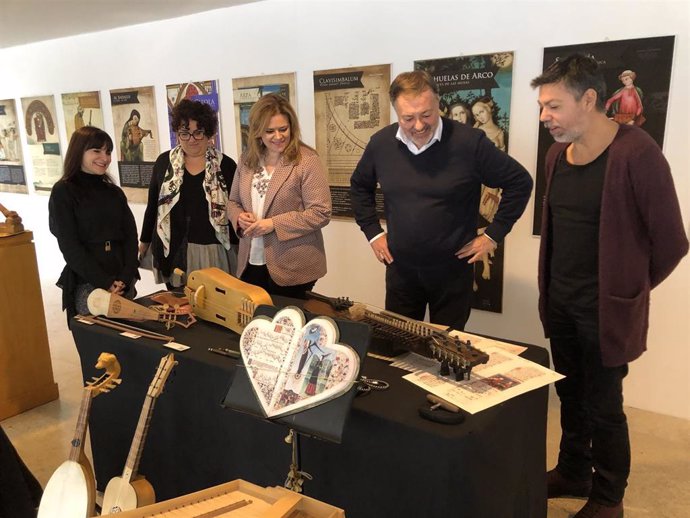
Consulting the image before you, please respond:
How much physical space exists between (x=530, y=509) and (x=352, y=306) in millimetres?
776

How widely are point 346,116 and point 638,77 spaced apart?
155 centimetres

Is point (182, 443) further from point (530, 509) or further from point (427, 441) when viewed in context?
point (530, 509)

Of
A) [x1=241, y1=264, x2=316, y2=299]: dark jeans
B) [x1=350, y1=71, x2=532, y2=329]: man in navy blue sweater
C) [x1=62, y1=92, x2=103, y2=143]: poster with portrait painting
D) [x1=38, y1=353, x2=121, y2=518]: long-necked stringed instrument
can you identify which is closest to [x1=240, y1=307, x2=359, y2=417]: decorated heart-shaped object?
[x1=38, y1=353, x2=121, y2=518]: long-necked stringed instrument

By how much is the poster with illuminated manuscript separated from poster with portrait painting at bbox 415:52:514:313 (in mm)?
310

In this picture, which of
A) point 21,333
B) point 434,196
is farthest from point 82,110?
point 434,196

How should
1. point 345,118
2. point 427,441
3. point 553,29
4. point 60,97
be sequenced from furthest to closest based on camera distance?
point 60,97, point 345,118, point 553,29, point 427,441

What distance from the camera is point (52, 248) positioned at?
5.67m

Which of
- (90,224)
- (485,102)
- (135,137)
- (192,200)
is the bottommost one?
(90,224)

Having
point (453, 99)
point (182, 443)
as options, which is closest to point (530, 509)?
point (182, 443)

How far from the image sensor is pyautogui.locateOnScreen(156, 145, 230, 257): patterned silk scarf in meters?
2.58

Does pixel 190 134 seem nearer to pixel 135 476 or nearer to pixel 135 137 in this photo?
pixel 135 476

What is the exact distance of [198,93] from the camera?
4.06 m

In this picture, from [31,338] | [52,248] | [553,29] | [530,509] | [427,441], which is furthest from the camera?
[52,248]

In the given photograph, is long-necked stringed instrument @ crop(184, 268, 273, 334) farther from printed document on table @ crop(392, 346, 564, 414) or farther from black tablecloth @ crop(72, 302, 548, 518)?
printed document on table @ crop(392, 346, 564, 414)
